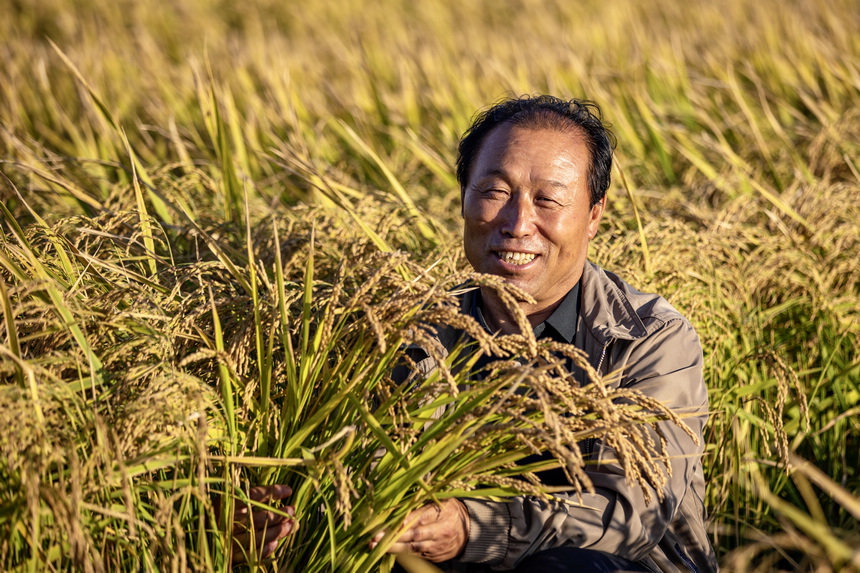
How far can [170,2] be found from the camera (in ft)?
28.4

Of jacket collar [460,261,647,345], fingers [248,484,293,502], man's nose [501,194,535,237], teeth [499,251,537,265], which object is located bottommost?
fingers [248,484,293,502]

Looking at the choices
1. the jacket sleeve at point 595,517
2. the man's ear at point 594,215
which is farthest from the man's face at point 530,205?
the jacket sleeve at point 595,517

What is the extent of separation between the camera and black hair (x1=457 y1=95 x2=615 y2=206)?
2.25m

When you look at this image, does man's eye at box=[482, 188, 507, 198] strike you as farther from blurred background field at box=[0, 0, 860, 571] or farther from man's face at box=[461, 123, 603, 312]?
blurred background field at box=[0, 0, 860, 571]

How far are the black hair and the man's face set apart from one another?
0.03 meters

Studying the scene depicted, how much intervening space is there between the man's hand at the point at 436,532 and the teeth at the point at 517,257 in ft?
2.41

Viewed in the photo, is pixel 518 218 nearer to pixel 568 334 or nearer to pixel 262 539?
pixel 568 334

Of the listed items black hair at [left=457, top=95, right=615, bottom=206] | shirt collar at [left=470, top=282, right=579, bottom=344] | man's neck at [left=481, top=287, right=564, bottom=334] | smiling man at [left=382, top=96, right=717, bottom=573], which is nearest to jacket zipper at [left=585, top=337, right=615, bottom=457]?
smiling man at [left=382, top=96, right=717, bottom=573]

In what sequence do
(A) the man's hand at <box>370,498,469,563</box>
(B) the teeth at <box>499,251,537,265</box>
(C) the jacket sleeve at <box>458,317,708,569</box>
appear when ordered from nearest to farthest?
(A) the man's hand at <box>370,498,469,563</box> → (C) the jacket sleeve at <box>458,317,708,569</box> → (B) the teeth at <box>499,251,537,265</box>

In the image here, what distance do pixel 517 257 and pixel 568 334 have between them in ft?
0.86

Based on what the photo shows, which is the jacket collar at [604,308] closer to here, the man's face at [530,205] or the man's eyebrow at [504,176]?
the man's face at [530,205]

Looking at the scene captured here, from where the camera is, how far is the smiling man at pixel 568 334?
70.0 inches

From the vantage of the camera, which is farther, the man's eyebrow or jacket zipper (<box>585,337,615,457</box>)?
the man's eyebrow

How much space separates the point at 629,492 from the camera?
179 cm
